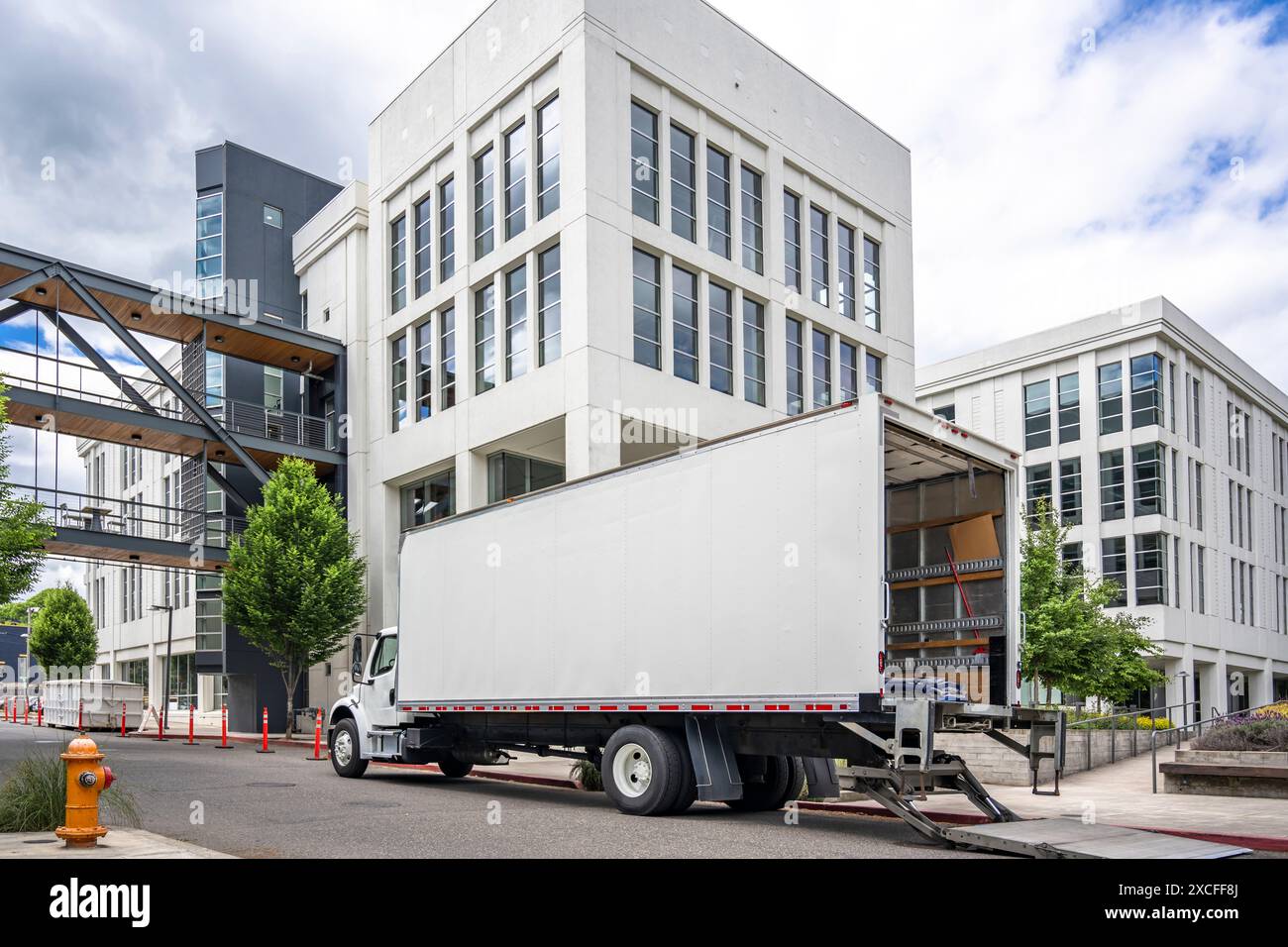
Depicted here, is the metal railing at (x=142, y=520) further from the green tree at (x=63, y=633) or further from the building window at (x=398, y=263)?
the green tree at (x=63, y=633)

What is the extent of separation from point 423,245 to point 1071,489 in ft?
106

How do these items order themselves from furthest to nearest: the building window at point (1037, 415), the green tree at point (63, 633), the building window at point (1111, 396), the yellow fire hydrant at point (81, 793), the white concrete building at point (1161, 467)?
the green tree at point (63, 633), the building window at point (1037, 415), the building window at point (1111, 396), the white concrete building at point (1161, 467), the yellow fire hydrant at point (81, 793)

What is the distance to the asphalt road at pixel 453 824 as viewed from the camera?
9.84 meters

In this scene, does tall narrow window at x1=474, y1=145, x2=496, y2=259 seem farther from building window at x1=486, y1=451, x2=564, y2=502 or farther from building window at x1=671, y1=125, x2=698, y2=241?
building window at x1=486, y1=451, x2=564, y2=502

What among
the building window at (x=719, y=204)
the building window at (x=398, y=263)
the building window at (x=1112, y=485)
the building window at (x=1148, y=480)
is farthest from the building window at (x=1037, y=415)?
the building window at (x=398, y=263)

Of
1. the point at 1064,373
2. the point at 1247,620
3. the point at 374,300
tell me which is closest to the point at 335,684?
the point at 374,300

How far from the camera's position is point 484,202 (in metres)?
31.4

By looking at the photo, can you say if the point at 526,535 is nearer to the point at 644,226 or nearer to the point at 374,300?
the point at 644,226

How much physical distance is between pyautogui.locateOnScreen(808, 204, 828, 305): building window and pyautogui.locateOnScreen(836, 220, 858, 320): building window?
607 mm

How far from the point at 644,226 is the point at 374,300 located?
1107 cm

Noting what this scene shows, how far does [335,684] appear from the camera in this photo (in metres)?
36.2

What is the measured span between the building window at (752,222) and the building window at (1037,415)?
26.8 meters

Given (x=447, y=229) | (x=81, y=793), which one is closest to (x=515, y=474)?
(x=447, y=229)

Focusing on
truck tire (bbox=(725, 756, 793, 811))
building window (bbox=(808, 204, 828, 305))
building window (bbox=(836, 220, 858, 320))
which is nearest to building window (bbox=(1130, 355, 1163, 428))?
building window (bbox=(836, 220, 858, 320))
